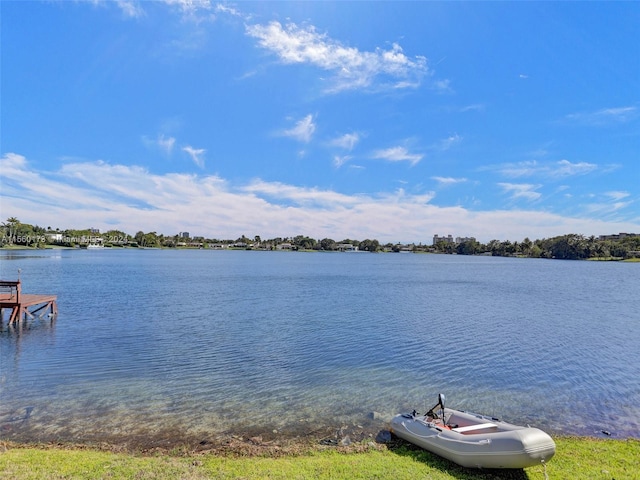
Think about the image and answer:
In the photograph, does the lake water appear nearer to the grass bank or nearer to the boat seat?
the grass bank

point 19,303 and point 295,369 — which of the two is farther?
point 19,303

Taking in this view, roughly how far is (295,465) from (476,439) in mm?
4296

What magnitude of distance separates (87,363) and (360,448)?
1474cm

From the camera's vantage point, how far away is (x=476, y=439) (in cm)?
895

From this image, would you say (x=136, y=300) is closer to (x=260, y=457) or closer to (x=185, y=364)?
(x=185, y=364)

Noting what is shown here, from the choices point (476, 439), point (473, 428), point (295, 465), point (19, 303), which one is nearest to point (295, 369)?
point (295, 465)

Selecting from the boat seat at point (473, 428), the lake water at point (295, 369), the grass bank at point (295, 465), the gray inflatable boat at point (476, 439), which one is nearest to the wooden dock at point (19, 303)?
the lake water at point (295, 369)

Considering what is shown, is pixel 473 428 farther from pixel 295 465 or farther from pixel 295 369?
pixel 295 369

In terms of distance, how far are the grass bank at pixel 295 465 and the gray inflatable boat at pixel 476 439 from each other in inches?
11.2

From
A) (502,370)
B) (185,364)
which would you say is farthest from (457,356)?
(185,364)

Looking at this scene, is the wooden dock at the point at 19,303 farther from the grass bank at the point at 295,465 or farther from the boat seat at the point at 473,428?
the boat seat at the point at 473,428

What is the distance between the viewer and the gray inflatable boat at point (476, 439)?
8.26 metres

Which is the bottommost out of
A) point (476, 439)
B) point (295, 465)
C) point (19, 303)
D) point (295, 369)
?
point (295, 369)

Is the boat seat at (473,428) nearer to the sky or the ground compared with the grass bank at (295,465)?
nearer to the sky
